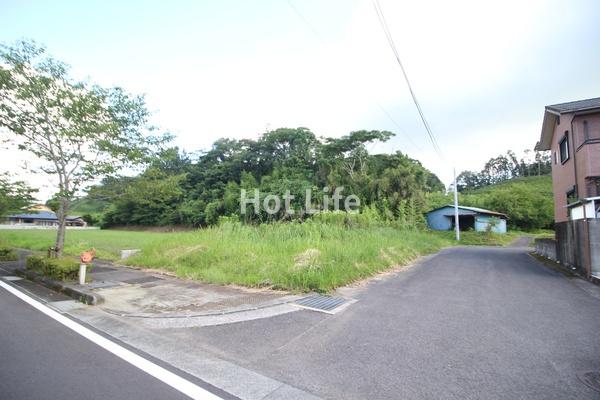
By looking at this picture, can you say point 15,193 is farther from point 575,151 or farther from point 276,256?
point 575,151

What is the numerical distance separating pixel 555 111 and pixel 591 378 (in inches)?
516

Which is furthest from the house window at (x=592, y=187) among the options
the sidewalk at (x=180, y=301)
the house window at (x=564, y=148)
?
the sidewalk at (x=180, y=301)

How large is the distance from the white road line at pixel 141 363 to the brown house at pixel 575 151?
10325 millimetres

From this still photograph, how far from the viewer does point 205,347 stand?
10.9ft

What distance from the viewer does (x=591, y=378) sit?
8.50 feet

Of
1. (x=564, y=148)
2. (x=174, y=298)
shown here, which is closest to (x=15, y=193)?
(x=174, y=298)

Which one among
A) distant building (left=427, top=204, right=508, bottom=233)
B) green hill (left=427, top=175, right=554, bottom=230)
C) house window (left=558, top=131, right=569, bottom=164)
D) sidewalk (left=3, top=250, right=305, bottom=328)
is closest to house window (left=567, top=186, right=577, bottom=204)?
house window (left=558, top=131, right=569, bottom=164)

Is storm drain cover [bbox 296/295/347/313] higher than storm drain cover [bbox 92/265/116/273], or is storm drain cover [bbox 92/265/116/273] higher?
storm drain cover [bbox 296/295/347/313]

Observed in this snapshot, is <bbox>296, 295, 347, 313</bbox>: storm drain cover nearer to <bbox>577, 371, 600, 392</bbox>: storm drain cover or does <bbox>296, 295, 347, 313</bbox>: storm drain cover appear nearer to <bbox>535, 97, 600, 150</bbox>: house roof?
<bbox>577, 371, 600, 392</bbox>: storm drain cover

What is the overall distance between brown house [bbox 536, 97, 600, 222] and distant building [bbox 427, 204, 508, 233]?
14022 mm

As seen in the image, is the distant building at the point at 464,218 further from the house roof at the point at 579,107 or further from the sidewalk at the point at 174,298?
the sidewalk at the point at 174,298

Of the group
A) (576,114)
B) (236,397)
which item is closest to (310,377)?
(236,397)

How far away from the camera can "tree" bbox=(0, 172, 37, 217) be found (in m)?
8.20

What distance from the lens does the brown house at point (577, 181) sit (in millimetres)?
7270
